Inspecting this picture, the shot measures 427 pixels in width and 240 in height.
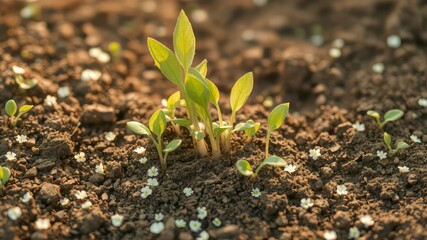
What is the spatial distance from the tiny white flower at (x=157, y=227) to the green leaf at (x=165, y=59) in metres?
0.76

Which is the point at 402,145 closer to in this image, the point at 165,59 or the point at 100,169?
the point at 165,59

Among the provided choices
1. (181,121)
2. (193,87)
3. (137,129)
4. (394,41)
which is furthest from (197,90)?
(394,41)

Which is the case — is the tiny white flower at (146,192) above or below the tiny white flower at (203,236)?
above

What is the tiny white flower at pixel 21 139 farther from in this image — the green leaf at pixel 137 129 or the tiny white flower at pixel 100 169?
the green leaf at pixel 137 129

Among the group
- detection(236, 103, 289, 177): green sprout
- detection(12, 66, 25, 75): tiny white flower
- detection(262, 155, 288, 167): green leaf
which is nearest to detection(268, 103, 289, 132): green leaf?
detection(236, 103, 289, 177): green sprout

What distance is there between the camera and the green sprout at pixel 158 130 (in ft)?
9.25

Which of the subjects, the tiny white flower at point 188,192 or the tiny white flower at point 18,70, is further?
the tiny white flower at point 18,70

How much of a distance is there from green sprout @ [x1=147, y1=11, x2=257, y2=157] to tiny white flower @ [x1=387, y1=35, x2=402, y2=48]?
1491mm

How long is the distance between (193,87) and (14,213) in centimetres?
109

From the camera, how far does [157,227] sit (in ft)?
8.73

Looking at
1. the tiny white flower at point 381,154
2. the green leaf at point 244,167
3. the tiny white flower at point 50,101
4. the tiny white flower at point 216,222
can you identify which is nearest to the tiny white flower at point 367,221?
the tiny white flower at point 381,154

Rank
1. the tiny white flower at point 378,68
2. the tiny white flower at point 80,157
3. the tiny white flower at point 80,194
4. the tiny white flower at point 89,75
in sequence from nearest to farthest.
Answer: the tiny white flower at point 80,194
the tiny white flower at point 80,157
the tiny white flower at point 89,75
the tiny white flower at point 378,68

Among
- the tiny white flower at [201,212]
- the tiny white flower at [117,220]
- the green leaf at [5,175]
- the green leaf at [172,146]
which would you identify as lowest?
the tiny white flower at [201,212]

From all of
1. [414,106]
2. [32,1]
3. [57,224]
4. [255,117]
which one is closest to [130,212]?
[57,224]
